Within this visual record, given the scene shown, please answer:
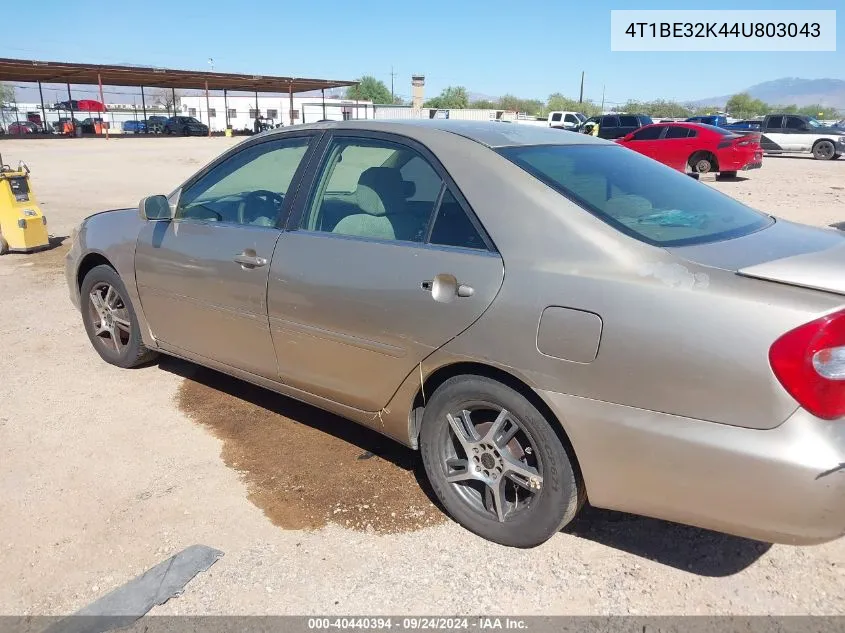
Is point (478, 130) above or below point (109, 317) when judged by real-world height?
above

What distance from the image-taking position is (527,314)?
2484mm

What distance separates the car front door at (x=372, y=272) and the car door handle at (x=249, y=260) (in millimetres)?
99

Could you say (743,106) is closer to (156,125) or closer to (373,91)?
(373,91)

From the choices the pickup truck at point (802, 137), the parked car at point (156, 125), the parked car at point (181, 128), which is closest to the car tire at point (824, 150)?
the pickup truck at point (802, 137)

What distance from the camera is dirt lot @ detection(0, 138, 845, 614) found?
256 cm

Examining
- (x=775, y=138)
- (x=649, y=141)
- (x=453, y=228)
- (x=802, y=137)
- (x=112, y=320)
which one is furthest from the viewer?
(x=775, y=138)

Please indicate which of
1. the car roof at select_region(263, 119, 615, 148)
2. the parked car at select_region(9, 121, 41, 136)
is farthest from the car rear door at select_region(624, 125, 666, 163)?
the parked car at select_region(9, 121, 41, 136)

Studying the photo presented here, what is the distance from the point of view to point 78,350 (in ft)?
17.2

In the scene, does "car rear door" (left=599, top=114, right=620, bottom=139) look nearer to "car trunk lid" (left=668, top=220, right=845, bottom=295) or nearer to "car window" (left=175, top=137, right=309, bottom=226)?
"car window" (left=175, top=137, right=309, bottom=226)

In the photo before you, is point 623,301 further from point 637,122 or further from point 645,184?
point 637,122

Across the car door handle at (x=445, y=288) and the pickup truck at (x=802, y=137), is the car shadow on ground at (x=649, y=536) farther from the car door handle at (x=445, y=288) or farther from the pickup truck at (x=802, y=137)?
the pickup truck at (x=802, y=137)

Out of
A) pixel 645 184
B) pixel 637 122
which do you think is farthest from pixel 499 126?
pixel 637 122

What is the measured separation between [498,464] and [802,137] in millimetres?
30254

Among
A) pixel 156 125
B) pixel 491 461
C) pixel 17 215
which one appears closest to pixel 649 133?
pixel 17 215
